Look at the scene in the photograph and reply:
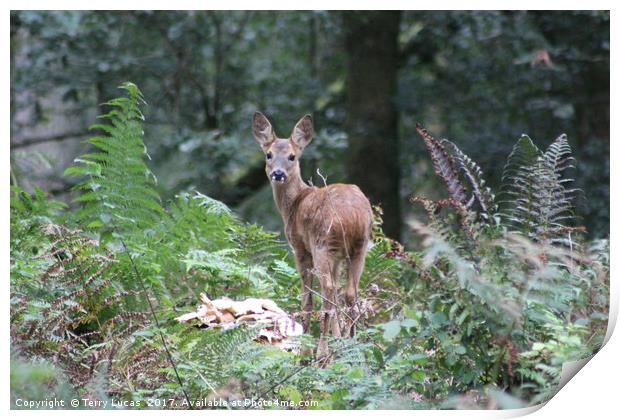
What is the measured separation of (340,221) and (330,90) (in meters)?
7.49

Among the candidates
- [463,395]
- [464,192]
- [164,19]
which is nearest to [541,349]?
[463,395]

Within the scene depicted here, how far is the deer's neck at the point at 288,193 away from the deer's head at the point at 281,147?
4 cm

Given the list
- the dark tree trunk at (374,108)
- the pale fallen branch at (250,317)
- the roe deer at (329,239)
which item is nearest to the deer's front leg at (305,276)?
the roe deer at (329,239)

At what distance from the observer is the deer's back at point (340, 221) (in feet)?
15.8

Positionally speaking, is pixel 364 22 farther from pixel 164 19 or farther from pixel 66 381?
pixel 66 381

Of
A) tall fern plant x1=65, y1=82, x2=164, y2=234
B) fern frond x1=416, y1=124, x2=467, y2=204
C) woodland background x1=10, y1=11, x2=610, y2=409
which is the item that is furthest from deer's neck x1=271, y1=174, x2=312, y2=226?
fern frond x1=416, y1=124, x2=467, y2=204

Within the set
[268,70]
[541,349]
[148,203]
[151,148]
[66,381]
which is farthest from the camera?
[268,70]

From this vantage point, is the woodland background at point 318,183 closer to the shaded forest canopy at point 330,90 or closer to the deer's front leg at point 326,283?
the shaded forest canopy at point 330,90

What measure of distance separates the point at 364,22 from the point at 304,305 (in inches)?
256

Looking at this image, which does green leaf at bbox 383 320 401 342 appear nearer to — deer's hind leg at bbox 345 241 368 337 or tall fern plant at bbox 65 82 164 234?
deer's hind leg at bbox 345 241 368 337

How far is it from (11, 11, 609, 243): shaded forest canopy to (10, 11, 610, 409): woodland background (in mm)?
29

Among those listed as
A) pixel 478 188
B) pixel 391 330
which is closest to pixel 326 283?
pixel 478 188

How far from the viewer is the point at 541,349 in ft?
11.2

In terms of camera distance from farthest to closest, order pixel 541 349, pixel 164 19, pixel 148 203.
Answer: pixel 164 19, pixel 148 203, pixel 541 349
